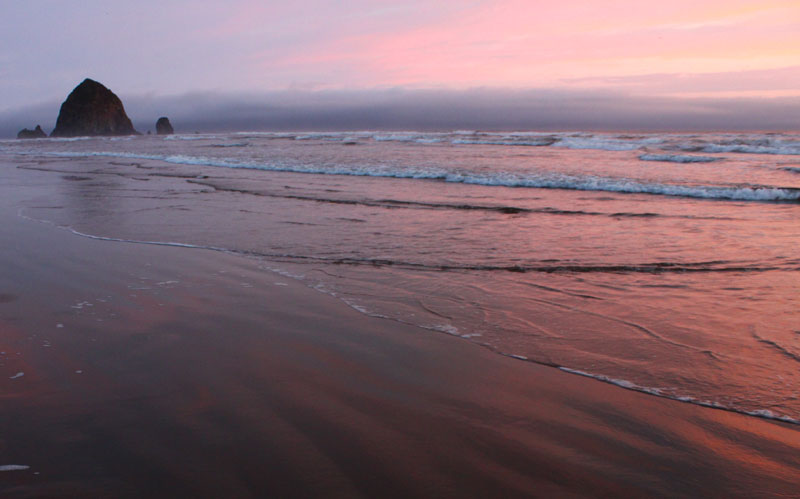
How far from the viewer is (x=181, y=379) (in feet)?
8.59

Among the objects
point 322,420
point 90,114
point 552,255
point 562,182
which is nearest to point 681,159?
point 562,182

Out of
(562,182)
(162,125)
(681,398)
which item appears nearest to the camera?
(681,398)

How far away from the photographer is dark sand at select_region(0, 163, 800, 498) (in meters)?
1.86

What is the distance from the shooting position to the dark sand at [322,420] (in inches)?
73.2

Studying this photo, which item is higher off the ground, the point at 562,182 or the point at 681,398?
the point at 562,182

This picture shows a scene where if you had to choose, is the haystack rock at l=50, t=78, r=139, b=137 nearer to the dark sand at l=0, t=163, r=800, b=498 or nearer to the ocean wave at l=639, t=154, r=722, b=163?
the ocean wave at l=639, t=154, r=722, b=163

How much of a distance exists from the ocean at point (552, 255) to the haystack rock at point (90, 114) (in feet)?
302

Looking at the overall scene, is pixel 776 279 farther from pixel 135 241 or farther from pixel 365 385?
pixel 135 241

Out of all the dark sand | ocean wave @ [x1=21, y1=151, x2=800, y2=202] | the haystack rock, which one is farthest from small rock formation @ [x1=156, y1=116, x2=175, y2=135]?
the dark sand

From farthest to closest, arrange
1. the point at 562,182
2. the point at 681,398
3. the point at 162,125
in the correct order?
the point at 162,125, the point at 562,182, the point at 681,398

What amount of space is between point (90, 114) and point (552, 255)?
345 ft

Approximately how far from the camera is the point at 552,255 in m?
5.46

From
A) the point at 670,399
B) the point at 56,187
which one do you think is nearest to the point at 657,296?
the point at 670,399

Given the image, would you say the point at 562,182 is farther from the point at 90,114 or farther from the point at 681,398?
the point at 90,114
